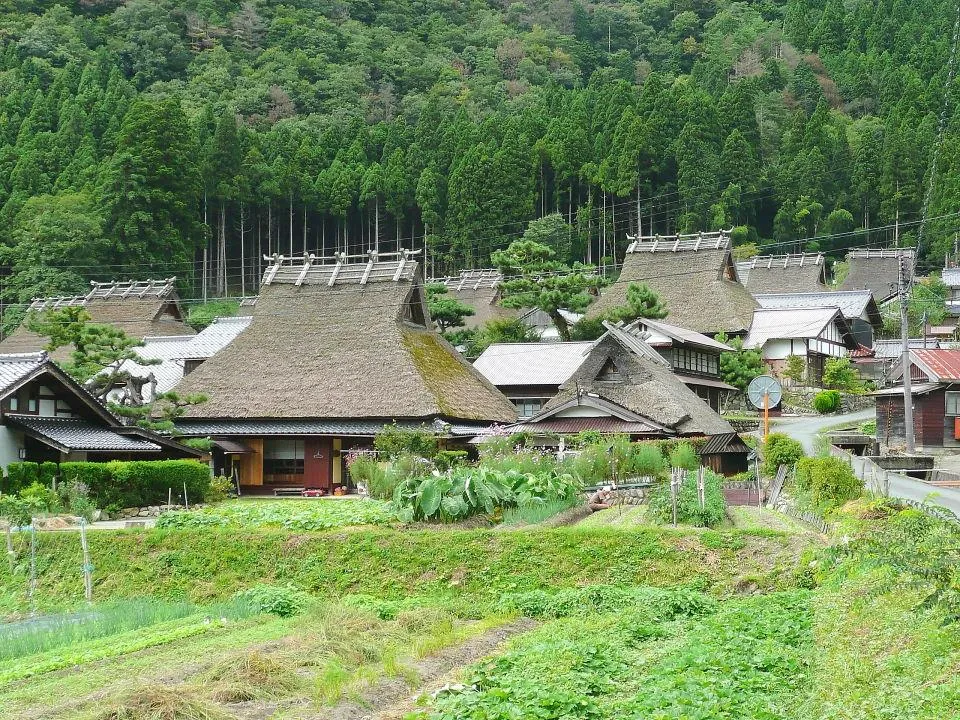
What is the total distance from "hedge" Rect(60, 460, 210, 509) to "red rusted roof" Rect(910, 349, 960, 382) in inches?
766

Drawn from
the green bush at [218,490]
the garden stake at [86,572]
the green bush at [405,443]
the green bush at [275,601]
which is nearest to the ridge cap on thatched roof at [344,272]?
the green bush at [405,443]

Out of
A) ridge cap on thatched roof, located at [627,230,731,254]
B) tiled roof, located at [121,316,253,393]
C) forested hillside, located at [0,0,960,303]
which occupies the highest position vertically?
forested hillside, located at [0,0,960,303]

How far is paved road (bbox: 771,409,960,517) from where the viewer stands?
693 inches

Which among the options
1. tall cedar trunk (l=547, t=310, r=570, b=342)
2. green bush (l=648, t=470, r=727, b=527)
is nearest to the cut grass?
green bush (l=648, t=470, r=727, b=527)

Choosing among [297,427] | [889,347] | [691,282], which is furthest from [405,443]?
[889,347]

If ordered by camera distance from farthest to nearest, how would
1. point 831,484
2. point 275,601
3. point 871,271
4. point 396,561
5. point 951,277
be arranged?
point 871,271
point 951,277
point 831,484
point 396,561
point 275,601

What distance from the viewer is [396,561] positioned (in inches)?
663

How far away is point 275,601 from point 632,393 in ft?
51.7

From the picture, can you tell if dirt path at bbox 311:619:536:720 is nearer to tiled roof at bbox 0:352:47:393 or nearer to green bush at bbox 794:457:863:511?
green bush at bbox 794:457:863:511

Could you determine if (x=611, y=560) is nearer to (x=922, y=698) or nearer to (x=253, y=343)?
(x=922, y=698)

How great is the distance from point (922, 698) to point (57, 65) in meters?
84.3

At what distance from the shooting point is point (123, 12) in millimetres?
90062

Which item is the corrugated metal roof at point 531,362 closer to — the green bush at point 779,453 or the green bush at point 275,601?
the green bush at point 779,453

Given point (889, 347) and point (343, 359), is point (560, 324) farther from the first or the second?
point (889, 347)
